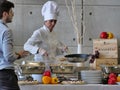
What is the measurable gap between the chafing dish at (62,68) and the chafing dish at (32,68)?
0.10m

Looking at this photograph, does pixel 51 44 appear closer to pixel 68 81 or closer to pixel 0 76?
pixel 68 81

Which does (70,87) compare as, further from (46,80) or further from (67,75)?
(67,75)

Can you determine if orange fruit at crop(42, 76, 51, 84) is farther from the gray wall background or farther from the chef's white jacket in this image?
the gray wall background

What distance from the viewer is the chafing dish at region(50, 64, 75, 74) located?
2.79m

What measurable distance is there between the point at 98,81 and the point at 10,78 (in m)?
0.72

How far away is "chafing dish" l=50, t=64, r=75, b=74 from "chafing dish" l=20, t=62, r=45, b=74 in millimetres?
97

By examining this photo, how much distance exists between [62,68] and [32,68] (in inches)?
9.6

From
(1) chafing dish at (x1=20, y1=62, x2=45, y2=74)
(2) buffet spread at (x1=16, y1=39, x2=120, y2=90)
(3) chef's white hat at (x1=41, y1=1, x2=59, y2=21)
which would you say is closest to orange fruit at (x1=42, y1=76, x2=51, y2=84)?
(2) buffet spread at (x1=16, y1=39, x2=120, y2=90)

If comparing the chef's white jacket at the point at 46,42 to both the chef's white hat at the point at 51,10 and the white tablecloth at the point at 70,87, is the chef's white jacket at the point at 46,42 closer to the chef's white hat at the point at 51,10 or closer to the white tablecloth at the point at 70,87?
the chef's white hat at the point at 51,10

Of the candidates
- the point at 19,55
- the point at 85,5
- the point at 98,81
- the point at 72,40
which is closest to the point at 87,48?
the point at 72,40

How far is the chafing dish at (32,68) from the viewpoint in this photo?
2.72 meters

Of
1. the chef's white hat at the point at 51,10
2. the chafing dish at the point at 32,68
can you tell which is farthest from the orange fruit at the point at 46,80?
the chef's white hat at the point at 51,10

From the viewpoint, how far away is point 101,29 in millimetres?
4664

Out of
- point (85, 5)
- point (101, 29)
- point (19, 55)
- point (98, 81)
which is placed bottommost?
point (98, 81)
